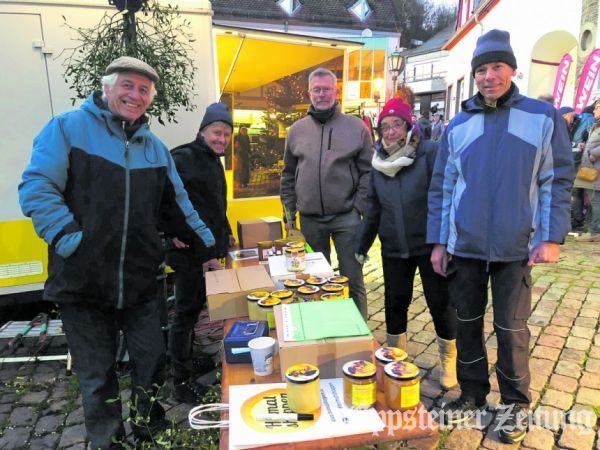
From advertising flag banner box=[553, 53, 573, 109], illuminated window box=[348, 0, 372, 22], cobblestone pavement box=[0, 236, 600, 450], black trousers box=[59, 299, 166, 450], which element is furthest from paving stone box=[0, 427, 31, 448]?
illuminated window box=[348, 0, 372, 22]

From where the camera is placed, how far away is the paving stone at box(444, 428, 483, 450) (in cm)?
237

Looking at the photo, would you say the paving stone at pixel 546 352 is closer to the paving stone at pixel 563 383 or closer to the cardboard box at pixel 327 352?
the paving stone at pixel 563 383

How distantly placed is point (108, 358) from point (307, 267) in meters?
1.20

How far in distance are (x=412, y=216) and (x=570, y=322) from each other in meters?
2.27

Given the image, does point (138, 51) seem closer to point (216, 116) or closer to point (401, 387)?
point (216, 116)

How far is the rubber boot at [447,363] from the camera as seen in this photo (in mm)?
2811

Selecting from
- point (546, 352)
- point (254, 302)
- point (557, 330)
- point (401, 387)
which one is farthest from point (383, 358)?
point (557, 330)

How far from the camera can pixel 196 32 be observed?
3.77m

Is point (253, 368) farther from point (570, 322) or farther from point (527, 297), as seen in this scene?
point (570, 322)

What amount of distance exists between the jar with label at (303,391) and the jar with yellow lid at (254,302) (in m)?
0.67

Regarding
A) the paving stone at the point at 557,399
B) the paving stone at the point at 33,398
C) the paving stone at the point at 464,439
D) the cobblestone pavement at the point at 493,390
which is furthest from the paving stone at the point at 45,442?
the paving stone at the point at 557,399

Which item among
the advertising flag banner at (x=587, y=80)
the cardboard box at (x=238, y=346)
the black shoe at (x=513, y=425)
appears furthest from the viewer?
the advertising flag banner at (x=587, y=80)

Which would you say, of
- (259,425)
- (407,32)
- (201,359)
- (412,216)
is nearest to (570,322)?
(412,216)

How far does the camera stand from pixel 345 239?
11.0 feet
